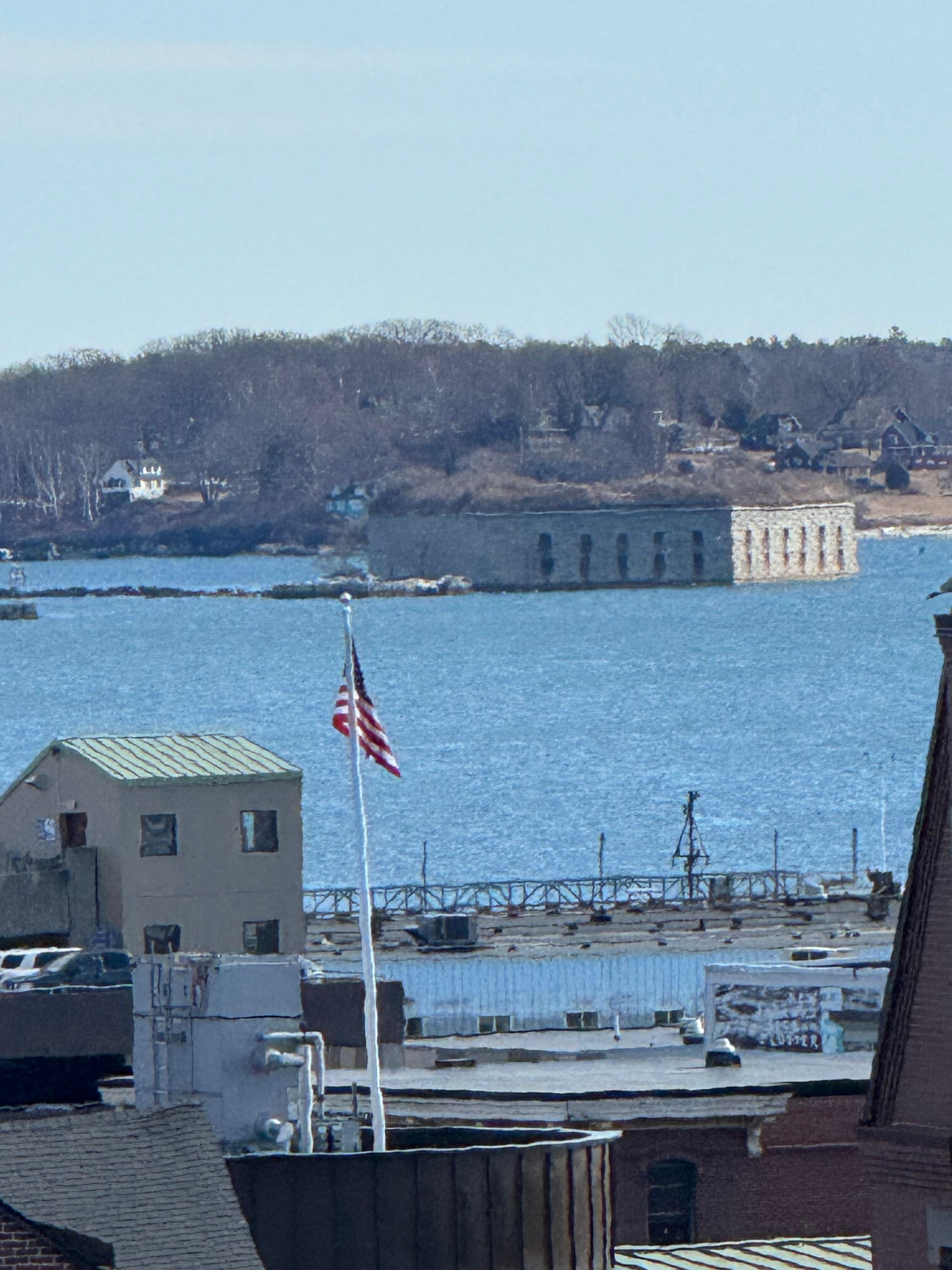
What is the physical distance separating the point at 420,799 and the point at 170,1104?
228 ft

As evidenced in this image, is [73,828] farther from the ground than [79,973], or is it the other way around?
[73,828]

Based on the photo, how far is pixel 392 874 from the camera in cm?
6550

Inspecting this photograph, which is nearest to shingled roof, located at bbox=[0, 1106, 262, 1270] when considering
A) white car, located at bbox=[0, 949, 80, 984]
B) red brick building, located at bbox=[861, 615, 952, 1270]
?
red brick building, located at bbox=[861, 615, 952, 1270]

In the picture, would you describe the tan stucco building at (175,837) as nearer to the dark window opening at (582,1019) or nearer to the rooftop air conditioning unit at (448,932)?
the dark window opening at (582,1019)

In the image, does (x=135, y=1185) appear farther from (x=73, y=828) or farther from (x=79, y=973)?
(x=73, y=828)

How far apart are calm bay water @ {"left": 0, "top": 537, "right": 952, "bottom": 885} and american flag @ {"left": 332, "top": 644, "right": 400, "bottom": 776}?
14.4 metres

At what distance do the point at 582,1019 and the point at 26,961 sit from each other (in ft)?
21.9

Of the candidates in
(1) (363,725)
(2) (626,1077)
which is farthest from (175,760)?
(1) (363,725)

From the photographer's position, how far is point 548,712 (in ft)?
378

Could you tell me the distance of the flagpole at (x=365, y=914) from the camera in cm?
1400

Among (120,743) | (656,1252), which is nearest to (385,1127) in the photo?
(656,1252)

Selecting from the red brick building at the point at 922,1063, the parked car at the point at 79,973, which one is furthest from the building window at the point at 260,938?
the red brick building at the point at 922,1063

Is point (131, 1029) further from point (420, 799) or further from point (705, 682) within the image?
point (705, 682)

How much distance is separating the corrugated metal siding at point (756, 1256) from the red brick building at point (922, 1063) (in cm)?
362
